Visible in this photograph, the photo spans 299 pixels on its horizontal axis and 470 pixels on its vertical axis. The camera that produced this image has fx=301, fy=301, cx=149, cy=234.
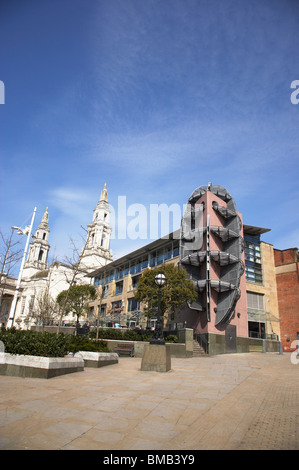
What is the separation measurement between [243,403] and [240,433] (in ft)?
6.79

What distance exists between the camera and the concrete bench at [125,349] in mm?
18391

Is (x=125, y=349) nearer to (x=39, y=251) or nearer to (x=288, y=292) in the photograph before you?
(x=288, y=292)

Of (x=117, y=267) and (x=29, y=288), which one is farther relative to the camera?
(x=29, y=288)

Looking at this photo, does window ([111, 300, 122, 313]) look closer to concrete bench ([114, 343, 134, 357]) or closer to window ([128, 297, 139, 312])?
window ([128, 297, 139, 312])

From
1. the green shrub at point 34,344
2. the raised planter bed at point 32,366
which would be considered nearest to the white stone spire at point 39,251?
the green shrub at point 34,344

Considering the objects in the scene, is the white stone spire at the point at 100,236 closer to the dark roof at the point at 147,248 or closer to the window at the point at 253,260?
the dark roof at the point at 147,248

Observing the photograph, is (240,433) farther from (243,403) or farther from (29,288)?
(29,288)

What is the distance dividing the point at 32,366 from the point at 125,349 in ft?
33.9

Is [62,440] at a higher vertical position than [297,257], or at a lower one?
lower

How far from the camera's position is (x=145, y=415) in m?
5.29

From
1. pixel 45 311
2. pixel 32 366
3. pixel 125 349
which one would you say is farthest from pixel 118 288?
pixel 32 366
